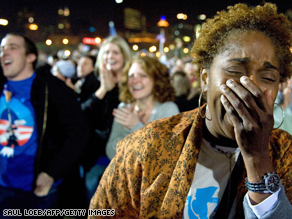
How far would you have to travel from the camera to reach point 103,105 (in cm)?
299

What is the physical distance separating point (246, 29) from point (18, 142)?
6.97 ft

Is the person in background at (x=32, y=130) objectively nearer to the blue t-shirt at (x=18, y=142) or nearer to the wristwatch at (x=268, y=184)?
the blue t-shirt at (x=18, y=142)

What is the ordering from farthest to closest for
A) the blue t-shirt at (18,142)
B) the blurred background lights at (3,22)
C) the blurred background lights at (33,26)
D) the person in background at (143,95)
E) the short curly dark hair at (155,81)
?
the blurred background lights at (33,26)
the short curly dark hair at (155,81)
the person in background at (143,95)
the blurred background lights at (3,22)
the blue t-shirt at (18,142)

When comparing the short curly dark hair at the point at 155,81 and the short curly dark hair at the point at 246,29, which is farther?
the short curly dark hair at the point at 155,81

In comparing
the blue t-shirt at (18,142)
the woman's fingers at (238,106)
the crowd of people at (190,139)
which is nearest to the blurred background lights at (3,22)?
the crowd of people at (190,139)

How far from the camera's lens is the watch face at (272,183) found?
0.94 metres

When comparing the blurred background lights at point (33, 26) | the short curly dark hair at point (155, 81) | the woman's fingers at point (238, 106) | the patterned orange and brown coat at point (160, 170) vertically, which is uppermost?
the blurred background lights at point (33, 26)

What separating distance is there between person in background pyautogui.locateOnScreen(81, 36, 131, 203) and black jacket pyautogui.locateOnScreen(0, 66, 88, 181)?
409 mm

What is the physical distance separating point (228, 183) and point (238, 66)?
2.05ft

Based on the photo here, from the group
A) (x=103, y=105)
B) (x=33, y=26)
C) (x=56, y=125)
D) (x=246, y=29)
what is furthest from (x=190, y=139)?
(x=33, y=26)

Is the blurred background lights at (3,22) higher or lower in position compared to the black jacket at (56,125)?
higher

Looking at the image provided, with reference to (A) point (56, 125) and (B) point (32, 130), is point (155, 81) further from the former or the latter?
(B) point (32, 130)

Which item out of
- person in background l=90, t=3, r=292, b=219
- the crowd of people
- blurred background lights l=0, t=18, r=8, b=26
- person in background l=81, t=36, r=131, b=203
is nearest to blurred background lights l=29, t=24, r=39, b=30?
person in background l=81, t=36, r=131, b=203

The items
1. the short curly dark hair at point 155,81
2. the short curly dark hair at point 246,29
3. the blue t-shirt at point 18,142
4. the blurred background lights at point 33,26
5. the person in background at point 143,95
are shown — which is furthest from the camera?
the blurred background lights at point 33,26
